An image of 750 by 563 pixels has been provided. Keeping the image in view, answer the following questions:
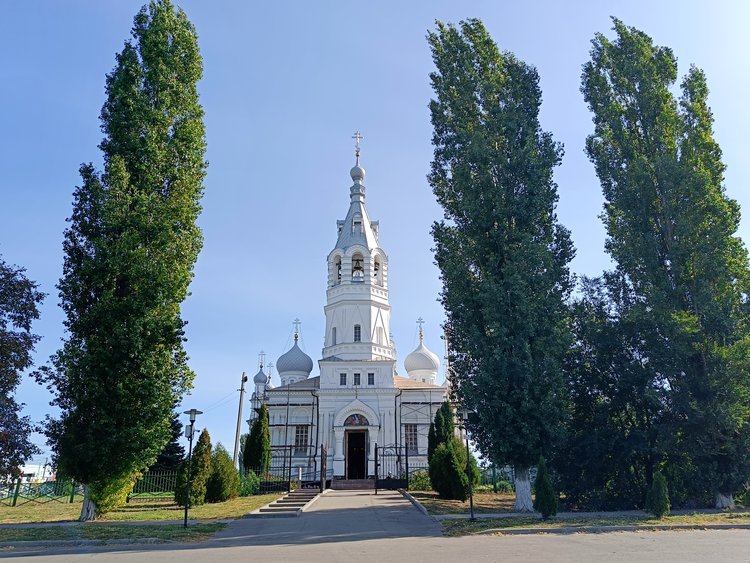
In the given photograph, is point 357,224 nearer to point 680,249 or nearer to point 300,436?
point 300,436

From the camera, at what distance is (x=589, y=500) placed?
1872cm

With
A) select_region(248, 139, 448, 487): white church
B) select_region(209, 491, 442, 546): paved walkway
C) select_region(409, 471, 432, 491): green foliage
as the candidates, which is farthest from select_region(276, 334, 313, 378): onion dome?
select_region(209, 491, 442, 546): paved walkway

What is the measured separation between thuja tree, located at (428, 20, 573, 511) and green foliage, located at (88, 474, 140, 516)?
985 centimetres

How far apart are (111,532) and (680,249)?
1744cm

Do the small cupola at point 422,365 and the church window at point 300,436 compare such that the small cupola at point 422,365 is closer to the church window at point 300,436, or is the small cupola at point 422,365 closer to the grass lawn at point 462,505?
the church window at point 300,436

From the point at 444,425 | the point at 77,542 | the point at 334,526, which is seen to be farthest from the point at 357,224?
the point at 77,542

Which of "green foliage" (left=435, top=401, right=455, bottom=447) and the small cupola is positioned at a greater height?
the small cupola

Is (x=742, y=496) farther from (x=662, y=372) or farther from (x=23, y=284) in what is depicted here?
(x=23, y=284)

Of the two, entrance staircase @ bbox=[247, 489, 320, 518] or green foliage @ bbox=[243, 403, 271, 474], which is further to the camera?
green foliage @ bbox=[243, 403, 271, 474]

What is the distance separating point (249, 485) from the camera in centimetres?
2594

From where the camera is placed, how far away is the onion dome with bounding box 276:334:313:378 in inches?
1761

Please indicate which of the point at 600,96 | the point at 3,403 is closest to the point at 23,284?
the point at 3,403

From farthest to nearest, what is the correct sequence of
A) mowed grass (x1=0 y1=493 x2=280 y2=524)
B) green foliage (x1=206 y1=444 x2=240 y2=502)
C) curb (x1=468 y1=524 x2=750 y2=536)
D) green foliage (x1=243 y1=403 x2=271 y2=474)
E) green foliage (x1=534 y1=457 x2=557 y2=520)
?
green foliage (x1=243 y1=403 x2=271 y2=474) → green foliage (x1=206 y1=444 x2=240 y2=502) → mowed grass (x1=0 y1=493 x2=280 y2=524) → green foliage (x1=534 y1=457 x2=557 y2=520) → curb (x1=468 y1=524 x2=750 y2=536)

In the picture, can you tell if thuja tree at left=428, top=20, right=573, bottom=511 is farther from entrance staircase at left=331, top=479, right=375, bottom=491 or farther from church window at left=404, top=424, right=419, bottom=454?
church window at left=404, top=424, right=419, bottom=454
